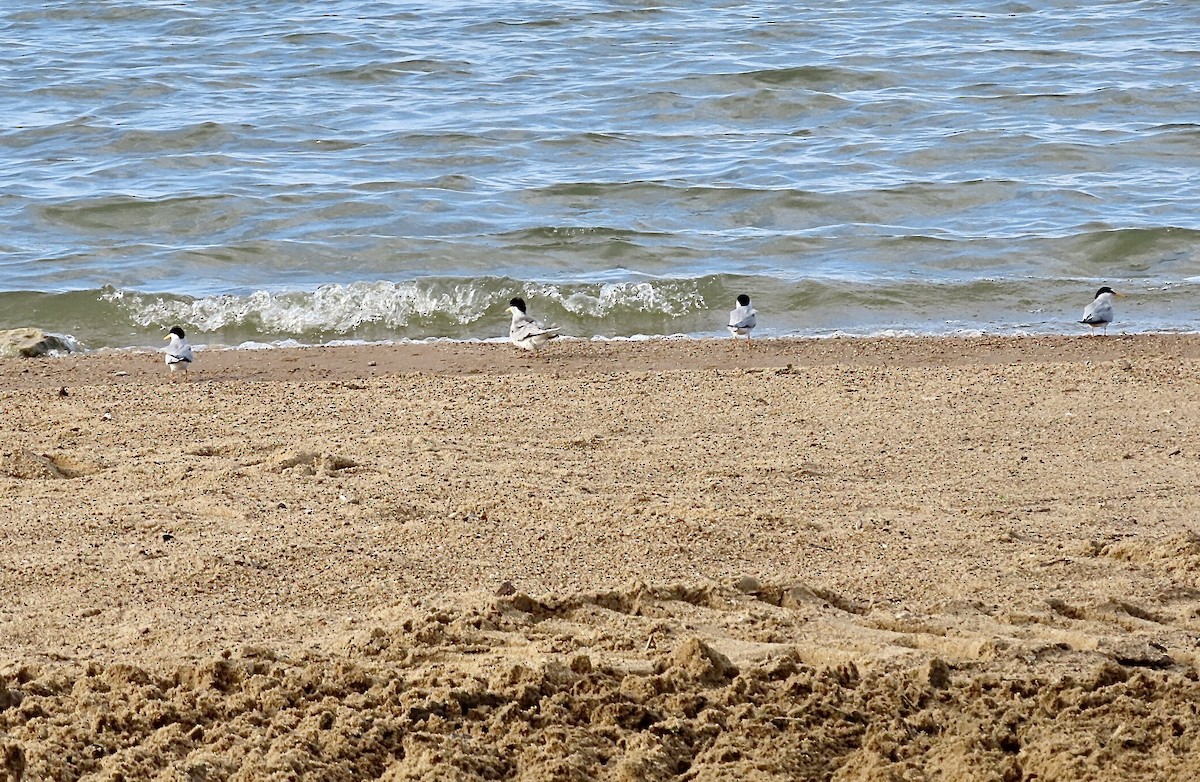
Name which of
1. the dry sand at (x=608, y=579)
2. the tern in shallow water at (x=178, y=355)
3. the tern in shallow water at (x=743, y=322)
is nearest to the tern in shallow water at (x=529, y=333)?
the tern in shallow water at (x=743, y=322)

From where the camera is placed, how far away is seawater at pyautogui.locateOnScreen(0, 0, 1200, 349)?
1095 centimetres

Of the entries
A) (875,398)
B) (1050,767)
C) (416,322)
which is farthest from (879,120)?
(1050,767)

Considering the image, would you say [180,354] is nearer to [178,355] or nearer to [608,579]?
[178,355]

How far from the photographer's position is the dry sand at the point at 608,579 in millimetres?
3377

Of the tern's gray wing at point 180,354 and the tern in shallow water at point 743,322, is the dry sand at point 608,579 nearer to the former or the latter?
the tern's gray wing at point 180,354

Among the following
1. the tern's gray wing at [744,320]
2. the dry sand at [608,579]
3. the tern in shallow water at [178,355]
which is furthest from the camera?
the tern's gray wing at [744,320]

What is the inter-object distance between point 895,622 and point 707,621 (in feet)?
1.72

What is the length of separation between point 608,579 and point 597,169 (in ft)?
34.8

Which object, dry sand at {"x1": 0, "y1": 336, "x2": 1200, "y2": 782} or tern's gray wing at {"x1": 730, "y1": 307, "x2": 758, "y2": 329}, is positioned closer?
dry sand at {"x1": 0, "y1": 336, "x2": 1200, "y2": 782}

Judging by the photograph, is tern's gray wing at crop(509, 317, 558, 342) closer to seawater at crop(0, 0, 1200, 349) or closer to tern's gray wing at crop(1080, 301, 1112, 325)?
seawater at crop(0, 0, 1200, 349)

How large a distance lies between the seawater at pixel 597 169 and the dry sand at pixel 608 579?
3.10 meters

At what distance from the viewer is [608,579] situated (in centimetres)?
450

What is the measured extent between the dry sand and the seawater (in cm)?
310

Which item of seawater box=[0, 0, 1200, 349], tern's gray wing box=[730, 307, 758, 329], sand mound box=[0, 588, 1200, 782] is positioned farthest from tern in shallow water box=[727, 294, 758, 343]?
sand mound box=[0, 588, 1200, 782]
